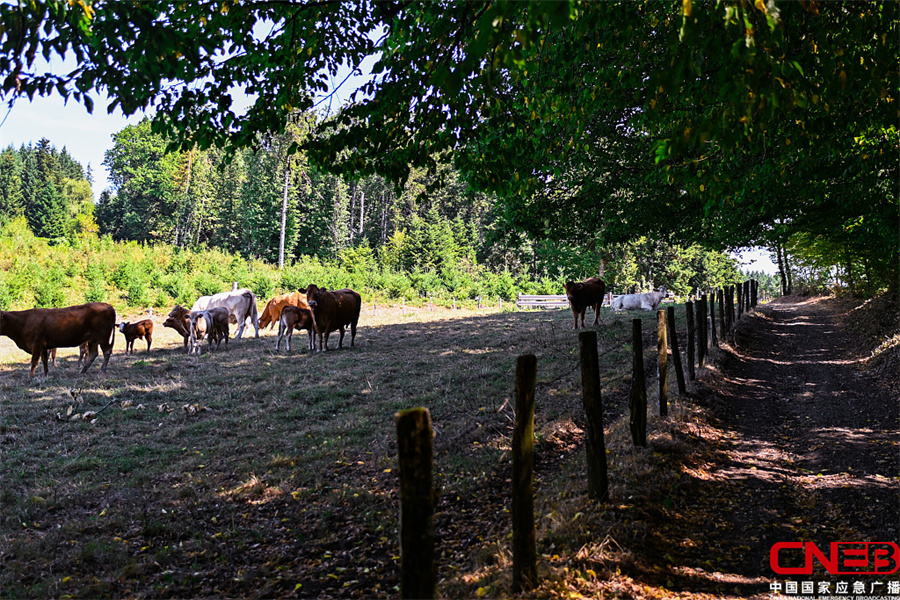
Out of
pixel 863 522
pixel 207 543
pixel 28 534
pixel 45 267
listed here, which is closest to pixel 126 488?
pixel 28 534

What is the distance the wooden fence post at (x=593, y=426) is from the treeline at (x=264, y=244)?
973cm

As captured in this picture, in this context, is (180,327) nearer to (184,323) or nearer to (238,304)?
(184,323)

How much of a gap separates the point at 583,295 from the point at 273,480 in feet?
44.8

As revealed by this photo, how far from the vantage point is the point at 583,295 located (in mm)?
17531

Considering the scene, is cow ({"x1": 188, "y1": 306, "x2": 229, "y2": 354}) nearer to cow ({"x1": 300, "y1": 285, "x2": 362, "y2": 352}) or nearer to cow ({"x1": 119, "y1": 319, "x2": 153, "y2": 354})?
cow ({"x1": 119, "y1": 319, "x2": 153, "y2": 354})

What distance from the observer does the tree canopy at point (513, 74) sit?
317cm

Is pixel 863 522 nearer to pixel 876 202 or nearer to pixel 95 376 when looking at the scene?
pixel 876 202

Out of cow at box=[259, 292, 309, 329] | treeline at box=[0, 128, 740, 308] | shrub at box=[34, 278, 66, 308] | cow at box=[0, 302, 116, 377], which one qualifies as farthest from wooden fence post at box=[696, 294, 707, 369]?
shrub at box=[34, 278, 66, 308]

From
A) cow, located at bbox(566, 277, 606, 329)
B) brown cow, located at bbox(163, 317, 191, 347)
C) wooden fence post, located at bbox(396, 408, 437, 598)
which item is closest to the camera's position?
wooden fence post, located at bbox(396, 408, 437, 598)

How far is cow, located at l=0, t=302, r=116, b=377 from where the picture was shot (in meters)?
11.4

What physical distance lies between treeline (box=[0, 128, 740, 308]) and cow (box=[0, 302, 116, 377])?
10153 millimetres

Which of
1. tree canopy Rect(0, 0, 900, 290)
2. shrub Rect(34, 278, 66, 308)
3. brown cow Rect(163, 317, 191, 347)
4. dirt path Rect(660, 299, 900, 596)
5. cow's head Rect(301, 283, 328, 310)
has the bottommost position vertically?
dirt path Rect(660, 299, 900, 596)

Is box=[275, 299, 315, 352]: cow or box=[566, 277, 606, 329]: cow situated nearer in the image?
box=[275, 299, 315, 352]: cow

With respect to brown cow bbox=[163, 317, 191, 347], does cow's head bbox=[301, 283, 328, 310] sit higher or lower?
higher
